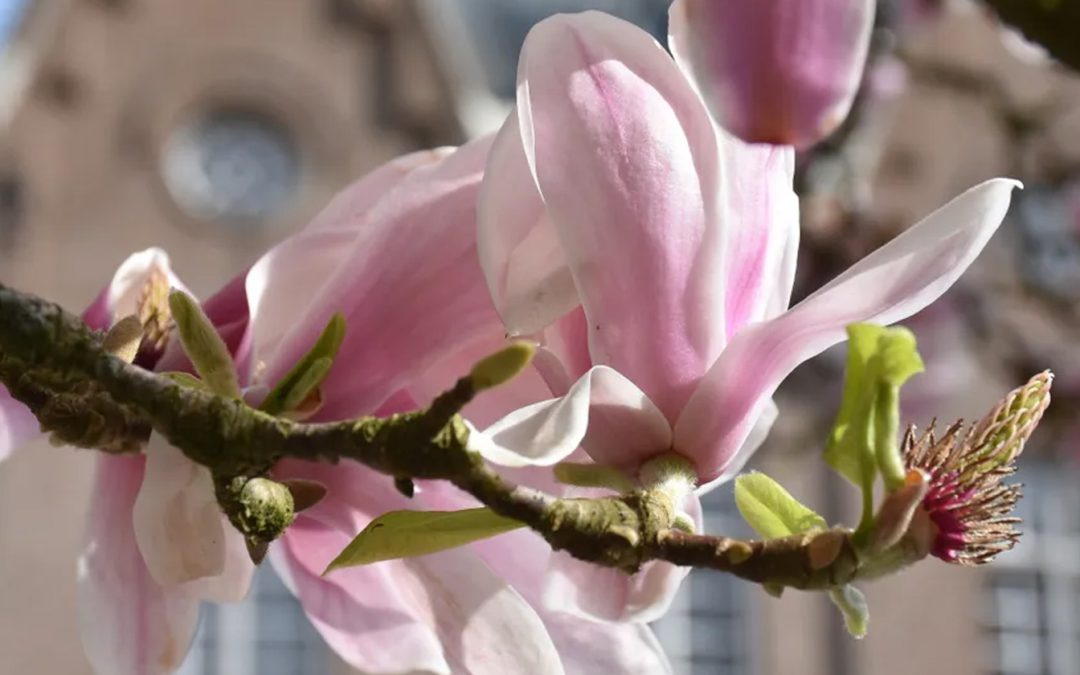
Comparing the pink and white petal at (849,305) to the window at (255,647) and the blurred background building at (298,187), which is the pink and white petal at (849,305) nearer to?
the blurred background building at (298,187)

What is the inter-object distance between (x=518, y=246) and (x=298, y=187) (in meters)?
5.80

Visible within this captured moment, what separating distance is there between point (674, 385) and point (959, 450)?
0.07 m

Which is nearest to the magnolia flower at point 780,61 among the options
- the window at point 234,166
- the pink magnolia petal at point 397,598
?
the pink magnolia petal at point 397,598

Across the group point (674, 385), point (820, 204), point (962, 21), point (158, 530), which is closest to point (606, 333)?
point (674, 385)

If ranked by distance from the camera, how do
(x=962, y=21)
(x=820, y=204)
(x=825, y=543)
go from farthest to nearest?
(x=962, y=21), (x=820, y=204), (x=825, y=543)

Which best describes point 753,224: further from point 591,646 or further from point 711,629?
point 711,629

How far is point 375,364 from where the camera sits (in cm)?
38

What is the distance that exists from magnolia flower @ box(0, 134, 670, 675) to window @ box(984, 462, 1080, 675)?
17.7 ft

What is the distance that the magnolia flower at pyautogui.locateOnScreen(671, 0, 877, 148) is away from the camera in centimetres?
28

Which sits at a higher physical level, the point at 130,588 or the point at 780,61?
the point at 780,61

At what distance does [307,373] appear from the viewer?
0.36 m

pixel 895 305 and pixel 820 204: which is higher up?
pixel 895 305

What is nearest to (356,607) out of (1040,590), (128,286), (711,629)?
→ (128,286)

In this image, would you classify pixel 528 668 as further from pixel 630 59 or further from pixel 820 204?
pixel 820 204
